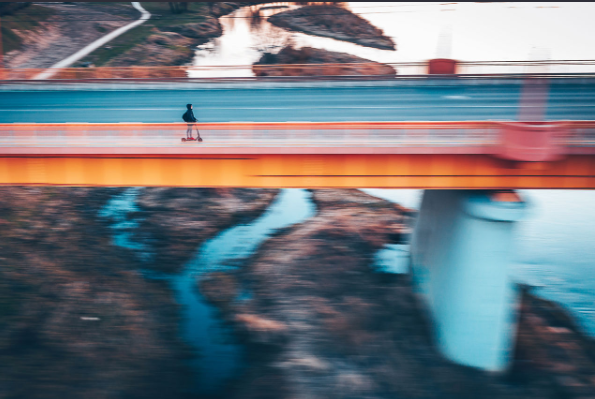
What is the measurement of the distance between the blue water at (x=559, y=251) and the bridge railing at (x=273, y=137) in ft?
8.07

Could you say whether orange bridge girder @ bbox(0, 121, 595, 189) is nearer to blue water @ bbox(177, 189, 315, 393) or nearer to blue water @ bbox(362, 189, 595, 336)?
blue water @ bbox(362, 189, 595, 336)

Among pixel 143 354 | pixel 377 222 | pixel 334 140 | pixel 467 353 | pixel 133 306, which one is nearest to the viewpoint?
pixel 334 140

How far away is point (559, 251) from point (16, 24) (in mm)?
37503

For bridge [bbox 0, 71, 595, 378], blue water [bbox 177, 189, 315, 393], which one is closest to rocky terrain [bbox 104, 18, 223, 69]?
blue water [bbox 177, 189, 315, 393]

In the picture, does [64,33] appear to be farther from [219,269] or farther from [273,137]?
[273,137]

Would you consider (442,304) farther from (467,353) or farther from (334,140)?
(334,140)

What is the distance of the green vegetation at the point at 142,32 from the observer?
1291 inches

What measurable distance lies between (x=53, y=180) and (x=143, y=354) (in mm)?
5541

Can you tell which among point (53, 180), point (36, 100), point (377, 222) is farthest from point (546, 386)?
point (36, 100)

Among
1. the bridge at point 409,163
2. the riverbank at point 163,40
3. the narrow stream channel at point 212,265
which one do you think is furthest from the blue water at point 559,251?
the riverbank at point 163,40

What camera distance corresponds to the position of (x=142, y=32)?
37812mm

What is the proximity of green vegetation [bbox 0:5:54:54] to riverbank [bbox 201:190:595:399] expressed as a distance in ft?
82.1

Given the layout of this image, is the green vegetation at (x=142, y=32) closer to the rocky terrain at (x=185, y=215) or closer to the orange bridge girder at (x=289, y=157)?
the rocky terrain at (x=185, y=215)

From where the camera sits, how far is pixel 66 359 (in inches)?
508
